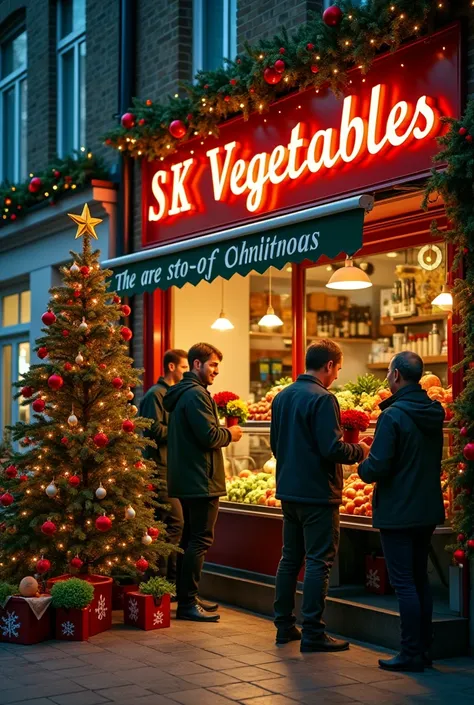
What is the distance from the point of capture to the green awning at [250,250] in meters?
7.69

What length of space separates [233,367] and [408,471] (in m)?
5.68

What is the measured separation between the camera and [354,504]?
8.30 meters

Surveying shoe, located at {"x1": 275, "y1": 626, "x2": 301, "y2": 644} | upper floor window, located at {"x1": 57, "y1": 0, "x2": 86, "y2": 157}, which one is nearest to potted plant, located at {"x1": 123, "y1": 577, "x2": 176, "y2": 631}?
shoe, located at {"x1": 275, "y1": 626, "x2": 301, "y2": 644}

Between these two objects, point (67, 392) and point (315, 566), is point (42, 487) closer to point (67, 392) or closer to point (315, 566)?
point (67, 392)

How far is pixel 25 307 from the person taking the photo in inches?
616

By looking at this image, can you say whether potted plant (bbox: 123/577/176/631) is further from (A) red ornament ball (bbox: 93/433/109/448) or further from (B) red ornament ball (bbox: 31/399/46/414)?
(B) red ornament ball (bbox: 31/399/46/414)

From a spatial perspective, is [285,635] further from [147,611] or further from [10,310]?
[10,310]

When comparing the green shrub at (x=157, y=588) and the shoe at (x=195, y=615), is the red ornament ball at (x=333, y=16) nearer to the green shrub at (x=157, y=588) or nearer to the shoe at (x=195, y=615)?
the green shrub at (x=157, y=588)

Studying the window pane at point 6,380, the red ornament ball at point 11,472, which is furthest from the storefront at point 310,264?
the window pane at point 6,380

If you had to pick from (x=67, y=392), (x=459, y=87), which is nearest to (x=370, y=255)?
(x=459, y=87)

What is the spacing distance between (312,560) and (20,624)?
2.16m

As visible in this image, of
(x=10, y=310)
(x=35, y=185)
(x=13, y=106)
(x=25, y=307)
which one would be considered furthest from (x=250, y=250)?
(x=13, y=106)

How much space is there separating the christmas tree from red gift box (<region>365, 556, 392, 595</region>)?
161 cm

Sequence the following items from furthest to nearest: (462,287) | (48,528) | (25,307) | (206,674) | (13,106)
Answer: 1. (13,106)
2. (25,307)
3. (48,528)
4. (462,287)
5. (206,674)
